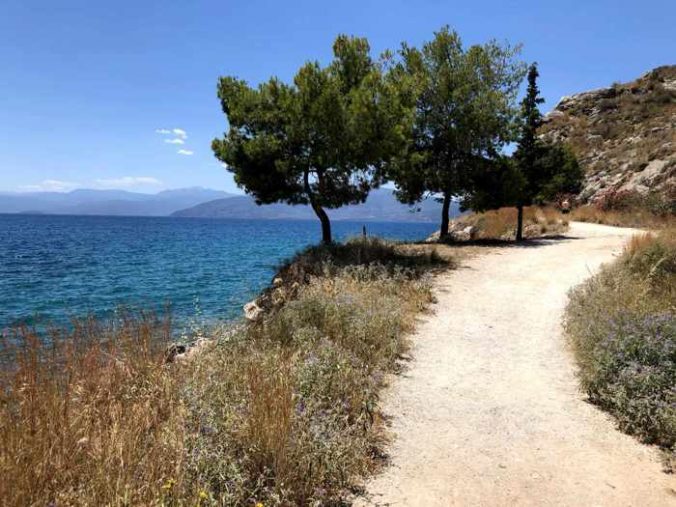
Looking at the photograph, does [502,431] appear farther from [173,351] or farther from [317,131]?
[317,131]

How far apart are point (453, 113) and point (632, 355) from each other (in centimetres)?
1766

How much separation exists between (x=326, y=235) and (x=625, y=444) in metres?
14.9

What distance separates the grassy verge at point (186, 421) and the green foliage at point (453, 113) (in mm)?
16281

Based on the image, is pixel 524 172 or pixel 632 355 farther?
pixel 524 172

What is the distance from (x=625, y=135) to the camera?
45.8 metres

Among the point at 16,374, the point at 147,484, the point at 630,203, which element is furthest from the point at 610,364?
the point at 630,203

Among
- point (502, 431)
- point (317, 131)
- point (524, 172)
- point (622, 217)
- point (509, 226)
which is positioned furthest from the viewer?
point (622, 217)

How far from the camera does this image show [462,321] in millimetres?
9828

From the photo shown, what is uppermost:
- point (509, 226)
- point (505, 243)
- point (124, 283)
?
point (509, 226)

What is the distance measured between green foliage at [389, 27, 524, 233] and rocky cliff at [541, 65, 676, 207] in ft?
44.5

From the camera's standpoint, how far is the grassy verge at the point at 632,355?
16.6ft

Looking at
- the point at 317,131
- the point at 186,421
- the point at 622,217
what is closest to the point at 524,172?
the point at 622,217

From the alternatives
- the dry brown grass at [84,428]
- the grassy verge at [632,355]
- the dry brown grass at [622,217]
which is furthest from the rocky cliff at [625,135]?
the dry brown grass at [84,428]

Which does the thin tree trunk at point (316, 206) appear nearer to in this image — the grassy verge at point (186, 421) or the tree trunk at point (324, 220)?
the tree trunk at point (324, 220)
